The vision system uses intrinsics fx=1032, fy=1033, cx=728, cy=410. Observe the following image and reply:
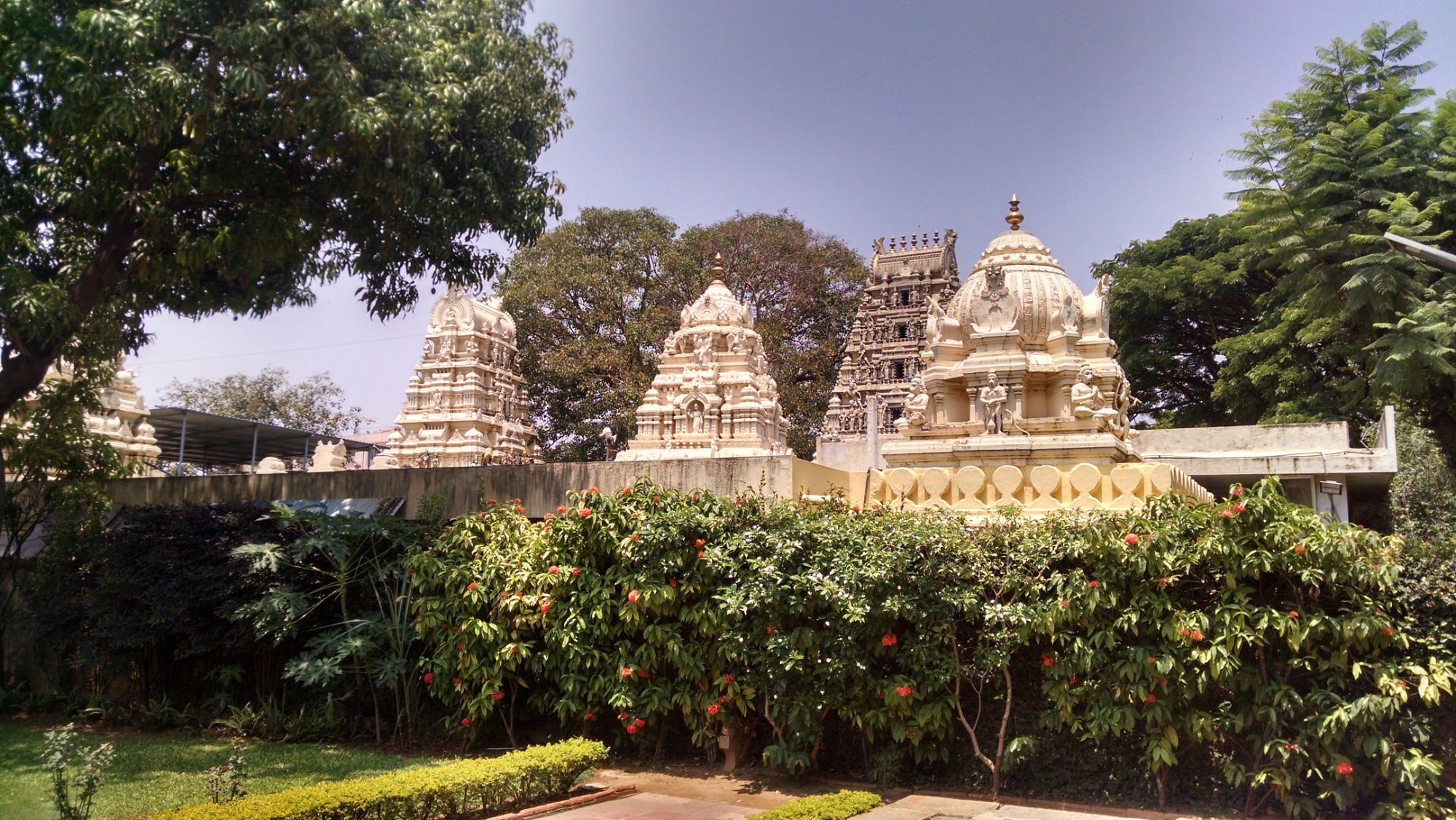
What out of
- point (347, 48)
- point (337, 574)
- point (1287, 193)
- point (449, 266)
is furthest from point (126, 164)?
point (1287, 193)

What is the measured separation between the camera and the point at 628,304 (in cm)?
3575

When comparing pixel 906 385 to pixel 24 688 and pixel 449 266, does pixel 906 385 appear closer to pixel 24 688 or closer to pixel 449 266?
pixel 449 266

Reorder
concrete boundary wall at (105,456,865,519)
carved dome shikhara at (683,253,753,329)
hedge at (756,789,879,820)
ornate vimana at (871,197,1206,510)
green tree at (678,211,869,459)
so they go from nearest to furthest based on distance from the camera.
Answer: hedge at (756,789,879,820) < concrete boundary wall at (105,456,865,519) < ornate vimana at (871,197,1206,510) < carved dome shikhara at (683,253,753,329) < green tree at (678,211,869,459)

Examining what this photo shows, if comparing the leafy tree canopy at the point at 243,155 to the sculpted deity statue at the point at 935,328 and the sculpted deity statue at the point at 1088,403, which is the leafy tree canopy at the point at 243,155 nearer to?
the sculpted deity statue at the point at 935,328

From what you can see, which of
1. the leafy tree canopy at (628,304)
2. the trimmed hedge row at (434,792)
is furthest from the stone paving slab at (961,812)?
the leafy tree canopy at (628,304)

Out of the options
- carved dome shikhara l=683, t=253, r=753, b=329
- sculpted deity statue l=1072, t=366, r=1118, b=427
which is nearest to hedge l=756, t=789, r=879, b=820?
sculpted deity statue l=1072, t=366, r=1118, b=427

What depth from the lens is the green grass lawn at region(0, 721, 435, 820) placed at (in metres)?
7.84

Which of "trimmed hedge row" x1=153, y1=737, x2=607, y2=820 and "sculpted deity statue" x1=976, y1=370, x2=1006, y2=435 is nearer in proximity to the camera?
"trimmed hedge row" x1=153, y1=737, x2=607, y2=820

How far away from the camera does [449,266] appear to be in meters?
12.6

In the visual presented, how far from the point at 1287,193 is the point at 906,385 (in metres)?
18.7

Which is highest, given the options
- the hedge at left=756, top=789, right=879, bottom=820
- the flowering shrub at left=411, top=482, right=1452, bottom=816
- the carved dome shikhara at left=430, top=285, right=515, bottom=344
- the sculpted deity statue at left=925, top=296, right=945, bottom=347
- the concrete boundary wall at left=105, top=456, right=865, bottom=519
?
the carved dome shikhara at left=430, top=285, right=515, bottom=344

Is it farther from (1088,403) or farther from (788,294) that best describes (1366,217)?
(788,294)

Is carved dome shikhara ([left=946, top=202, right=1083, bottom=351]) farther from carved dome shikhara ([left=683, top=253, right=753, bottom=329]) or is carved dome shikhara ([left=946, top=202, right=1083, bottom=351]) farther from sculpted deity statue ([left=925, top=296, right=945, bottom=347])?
carved dome shikhara ([left=683, top=253, right=753, bottom=329])

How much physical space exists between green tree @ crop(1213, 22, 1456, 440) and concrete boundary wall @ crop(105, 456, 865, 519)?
1099 cm
